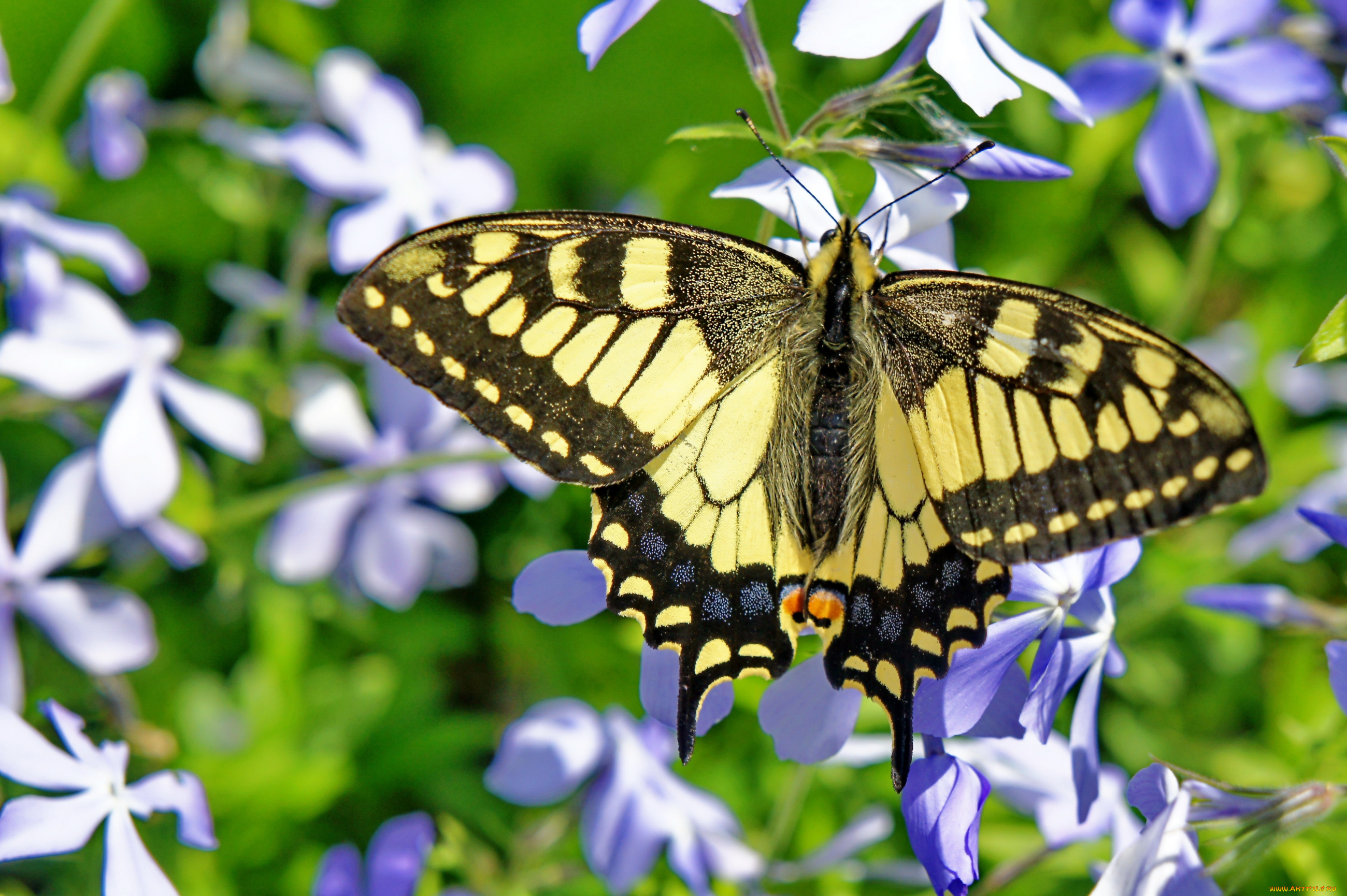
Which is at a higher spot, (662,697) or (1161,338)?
(1161,338)

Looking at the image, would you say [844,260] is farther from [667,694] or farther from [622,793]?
[622,793]

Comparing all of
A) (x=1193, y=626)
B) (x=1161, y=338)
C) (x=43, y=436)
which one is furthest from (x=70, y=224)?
(x=1193, y=626)

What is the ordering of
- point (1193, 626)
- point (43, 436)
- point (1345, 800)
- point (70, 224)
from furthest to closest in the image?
1. point (1193, 626)
2. point (43, 436)
3. point (70, 224)
4. point (1345, 800)

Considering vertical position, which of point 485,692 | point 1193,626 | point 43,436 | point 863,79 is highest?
point 863,79

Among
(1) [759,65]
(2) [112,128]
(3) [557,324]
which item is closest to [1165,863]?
(3) [557,324]

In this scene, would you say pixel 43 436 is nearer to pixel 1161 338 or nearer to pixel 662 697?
pixel 662 697

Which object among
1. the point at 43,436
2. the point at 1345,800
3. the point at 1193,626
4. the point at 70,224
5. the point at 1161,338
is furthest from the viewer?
the point at 1193,626

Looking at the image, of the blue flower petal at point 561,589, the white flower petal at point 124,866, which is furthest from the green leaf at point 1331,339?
the white flower petal at point 124,866
